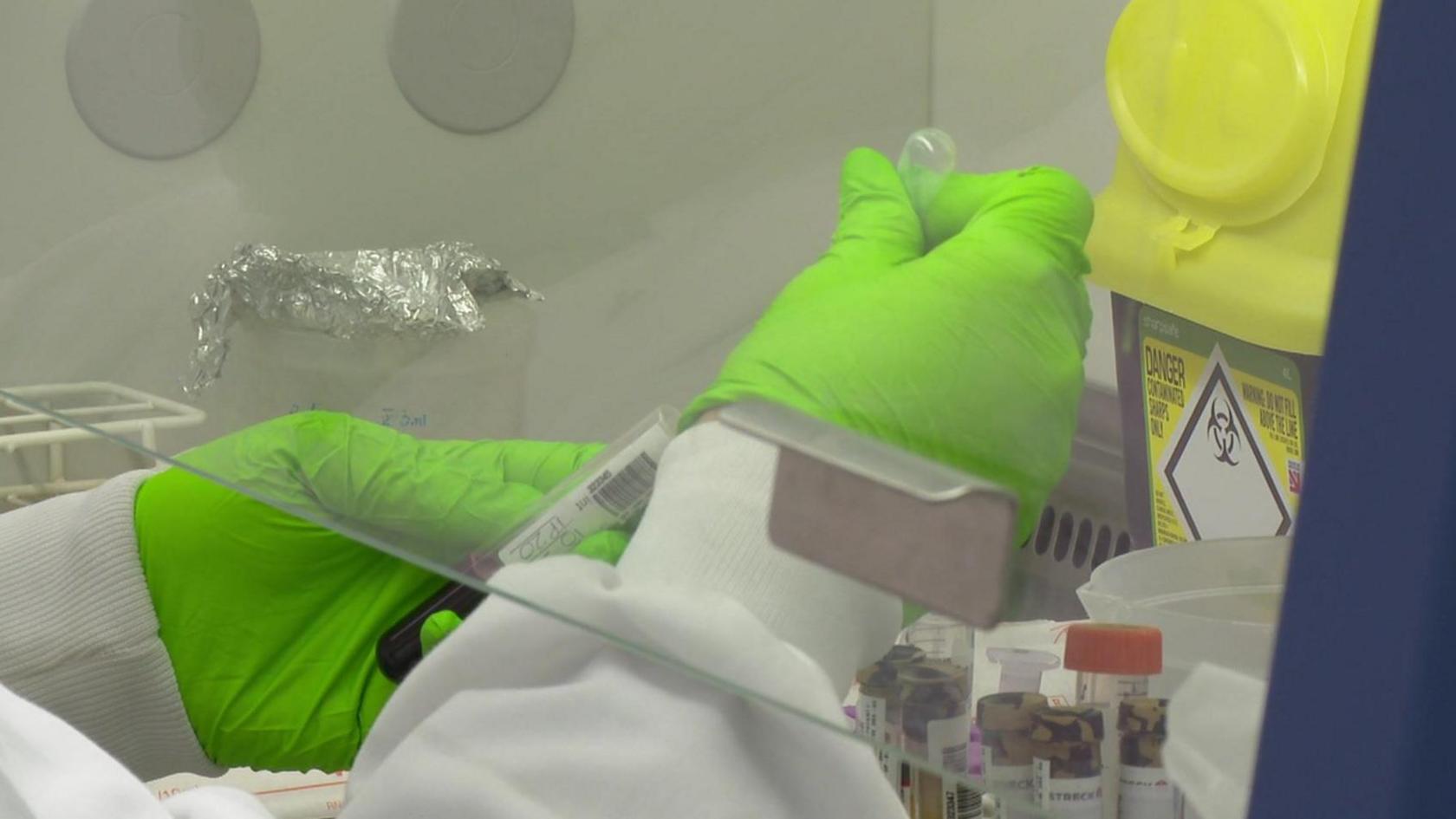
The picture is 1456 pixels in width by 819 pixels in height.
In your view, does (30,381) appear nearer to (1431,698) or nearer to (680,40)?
(680,40)

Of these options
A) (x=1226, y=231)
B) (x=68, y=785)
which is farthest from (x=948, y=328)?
(x=68, y=785)

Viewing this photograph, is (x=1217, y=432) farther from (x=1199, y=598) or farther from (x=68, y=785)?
(x=68, y=785)

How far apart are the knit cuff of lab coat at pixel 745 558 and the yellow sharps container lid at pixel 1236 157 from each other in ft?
0.24

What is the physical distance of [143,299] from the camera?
38cm

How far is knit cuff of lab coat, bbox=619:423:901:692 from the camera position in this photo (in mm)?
260

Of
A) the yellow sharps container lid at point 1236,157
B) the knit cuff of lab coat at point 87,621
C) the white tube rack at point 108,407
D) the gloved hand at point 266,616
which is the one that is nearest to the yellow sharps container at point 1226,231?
the yellow sharps container lid at point 1236,157

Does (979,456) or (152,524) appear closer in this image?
(979,456)

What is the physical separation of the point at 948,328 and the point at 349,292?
0.15m

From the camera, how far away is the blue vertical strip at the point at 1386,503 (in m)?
0.18

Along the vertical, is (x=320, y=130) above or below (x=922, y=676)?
above

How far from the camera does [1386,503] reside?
189 mm

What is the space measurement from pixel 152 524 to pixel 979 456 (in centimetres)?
86

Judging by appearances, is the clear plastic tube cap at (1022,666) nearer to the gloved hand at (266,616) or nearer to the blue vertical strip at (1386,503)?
the blue vertical strip at (1386,503)

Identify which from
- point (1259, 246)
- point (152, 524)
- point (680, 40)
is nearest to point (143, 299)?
point (680, 40)
